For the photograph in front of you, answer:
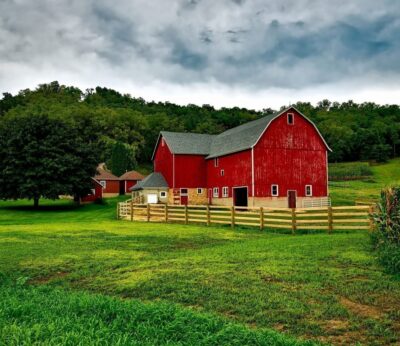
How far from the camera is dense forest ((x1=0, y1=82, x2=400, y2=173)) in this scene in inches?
3501

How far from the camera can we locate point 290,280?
8.69 metres

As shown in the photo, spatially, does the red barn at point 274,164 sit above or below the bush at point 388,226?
above

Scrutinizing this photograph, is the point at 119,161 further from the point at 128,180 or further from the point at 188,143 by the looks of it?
the point at 188,143

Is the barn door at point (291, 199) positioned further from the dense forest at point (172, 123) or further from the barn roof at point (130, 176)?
the dense forest at point (172, 123)

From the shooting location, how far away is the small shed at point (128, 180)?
207 ft

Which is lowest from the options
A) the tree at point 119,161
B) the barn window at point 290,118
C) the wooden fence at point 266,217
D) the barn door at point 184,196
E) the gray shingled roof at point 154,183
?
the wooden fence at point 266,217

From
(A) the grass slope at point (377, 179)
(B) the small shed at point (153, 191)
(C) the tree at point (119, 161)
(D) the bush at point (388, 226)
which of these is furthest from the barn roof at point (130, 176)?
(D) the bush at point (388, 226)

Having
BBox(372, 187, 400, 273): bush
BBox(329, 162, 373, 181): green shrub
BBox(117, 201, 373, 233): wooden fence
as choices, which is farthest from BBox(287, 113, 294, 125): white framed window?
BBox(329, 162, 373, 181): green shrub

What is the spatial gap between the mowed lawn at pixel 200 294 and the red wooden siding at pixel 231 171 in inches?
870

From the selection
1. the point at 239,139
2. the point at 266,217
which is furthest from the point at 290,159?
the point at 266,217

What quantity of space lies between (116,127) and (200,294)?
8500cm

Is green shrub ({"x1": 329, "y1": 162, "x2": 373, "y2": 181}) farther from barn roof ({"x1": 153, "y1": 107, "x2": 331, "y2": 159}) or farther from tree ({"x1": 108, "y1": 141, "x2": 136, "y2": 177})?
tree ({"x1": 108, "y1": 141, "x2": 136, "y2": 177})

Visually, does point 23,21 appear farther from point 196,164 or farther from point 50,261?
point 196,164

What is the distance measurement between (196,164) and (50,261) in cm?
3273
